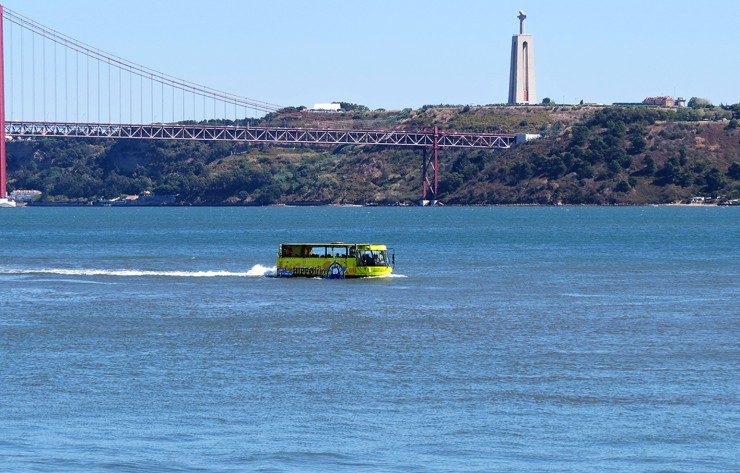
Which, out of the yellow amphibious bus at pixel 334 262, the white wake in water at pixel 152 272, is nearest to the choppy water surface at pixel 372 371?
the white wake in water at pixel 152 272

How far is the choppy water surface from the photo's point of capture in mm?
24781

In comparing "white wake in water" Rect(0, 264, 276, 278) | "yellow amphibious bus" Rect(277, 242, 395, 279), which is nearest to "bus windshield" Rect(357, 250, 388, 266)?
"yellow amphibious bus" Rect(277, 242, 395, 279)

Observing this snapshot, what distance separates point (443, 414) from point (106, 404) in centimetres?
680

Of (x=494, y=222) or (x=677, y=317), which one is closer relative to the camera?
(x=677, y=317)

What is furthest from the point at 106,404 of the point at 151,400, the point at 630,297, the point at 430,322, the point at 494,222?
the point at 494,222

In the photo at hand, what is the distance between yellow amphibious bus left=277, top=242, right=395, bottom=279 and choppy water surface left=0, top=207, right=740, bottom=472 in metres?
0.98

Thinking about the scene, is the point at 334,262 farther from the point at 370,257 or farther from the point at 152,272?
the point at 152,272

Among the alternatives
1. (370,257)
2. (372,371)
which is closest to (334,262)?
(370,257)

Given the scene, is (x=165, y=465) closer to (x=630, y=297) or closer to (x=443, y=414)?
(x=443, y=414)

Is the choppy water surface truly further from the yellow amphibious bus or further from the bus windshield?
the bus windshield

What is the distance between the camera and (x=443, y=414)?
27.9 meters

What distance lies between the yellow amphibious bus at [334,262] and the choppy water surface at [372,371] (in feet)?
3.21

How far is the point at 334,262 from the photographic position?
62656 mm

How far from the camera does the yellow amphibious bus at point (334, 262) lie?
204ft
